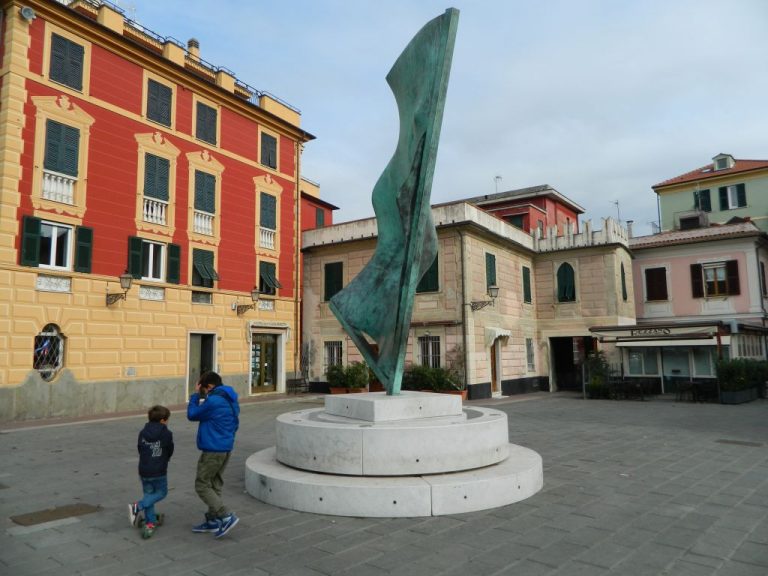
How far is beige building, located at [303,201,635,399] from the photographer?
1973cm

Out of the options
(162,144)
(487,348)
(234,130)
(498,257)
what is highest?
(234,130)

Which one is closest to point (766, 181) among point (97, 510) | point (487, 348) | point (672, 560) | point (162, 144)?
point (487, 348)

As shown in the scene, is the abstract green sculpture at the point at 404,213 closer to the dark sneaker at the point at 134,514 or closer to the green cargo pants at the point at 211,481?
the green cargo pants at the point at 211,481

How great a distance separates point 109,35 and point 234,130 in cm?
530

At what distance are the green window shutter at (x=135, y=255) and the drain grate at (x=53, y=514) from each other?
11638 mm

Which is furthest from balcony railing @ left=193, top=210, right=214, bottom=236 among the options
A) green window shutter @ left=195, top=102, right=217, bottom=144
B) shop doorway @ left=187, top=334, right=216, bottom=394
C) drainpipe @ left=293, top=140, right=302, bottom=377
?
drainpipe @ left=293, top=140, right=302, bottom=377

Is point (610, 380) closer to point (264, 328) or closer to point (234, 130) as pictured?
point (264, 328)

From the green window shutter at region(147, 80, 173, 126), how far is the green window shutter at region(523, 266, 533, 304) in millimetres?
15251

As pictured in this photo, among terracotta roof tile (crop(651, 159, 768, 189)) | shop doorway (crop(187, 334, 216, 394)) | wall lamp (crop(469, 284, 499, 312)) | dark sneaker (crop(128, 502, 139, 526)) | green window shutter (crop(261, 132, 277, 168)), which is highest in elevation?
terracotta roof tile (crop(651, 159, 768, 189))

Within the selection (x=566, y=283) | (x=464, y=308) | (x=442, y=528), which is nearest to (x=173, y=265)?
(x=464, y=308)

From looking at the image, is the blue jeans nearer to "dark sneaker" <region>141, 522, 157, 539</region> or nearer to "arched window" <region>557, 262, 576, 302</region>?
"dark sneaker" <region>141, 522, 157, 539</region>

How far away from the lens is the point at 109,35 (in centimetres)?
1592

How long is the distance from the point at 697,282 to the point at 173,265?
22088mm

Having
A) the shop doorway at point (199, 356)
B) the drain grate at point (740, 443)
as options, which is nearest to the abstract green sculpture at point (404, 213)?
the drain grate at point (740, 443)
